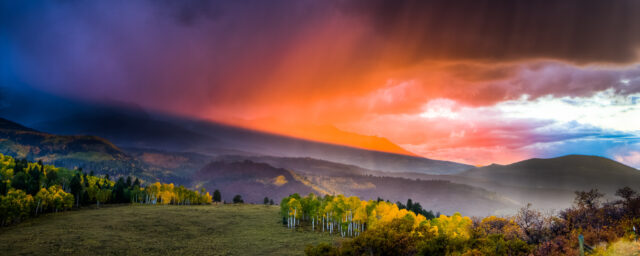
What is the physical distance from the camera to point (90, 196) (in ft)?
534

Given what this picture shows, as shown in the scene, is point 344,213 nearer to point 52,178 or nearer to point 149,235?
point 149,235

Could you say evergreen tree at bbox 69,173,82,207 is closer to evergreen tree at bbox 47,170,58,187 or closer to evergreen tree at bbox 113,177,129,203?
evergreen tree at bbox 113,177,129,203

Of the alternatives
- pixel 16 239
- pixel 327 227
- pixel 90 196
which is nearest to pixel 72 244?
pixel 16 239

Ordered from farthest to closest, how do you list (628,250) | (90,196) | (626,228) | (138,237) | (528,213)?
(90,196) → (138,237) → (528,213) → (626,228) → (628,250)

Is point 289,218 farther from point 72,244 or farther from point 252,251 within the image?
point 72,244

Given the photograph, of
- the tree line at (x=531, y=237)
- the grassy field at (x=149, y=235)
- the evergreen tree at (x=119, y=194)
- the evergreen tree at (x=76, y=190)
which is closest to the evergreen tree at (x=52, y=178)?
the evergreen tree at (x=119, y=194)

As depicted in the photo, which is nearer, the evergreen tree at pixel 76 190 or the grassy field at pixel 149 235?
the grassy field at pixel 149 235

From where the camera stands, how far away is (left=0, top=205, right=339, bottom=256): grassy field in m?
81.2

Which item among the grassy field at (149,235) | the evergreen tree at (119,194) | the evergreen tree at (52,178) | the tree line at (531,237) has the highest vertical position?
the evergreen tree at (52,178)

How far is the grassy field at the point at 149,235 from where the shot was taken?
81.2 meters

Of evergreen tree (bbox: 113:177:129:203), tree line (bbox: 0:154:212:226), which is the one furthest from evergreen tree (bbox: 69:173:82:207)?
evergreen tree (bbox: 113:177:129:203)

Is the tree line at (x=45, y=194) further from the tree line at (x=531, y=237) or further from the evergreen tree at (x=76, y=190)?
the tree line at (x=531, y=237)

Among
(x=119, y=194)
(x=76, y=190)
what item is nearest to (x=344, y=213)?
(x=76, y=190)

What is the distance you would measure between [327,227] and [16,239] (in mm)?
98923
